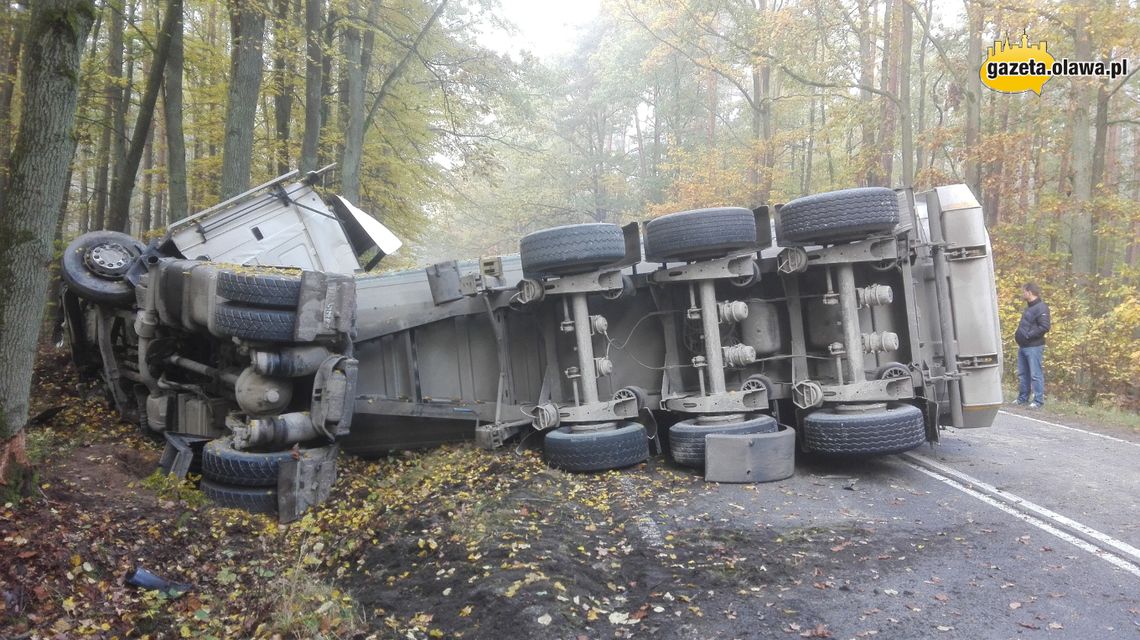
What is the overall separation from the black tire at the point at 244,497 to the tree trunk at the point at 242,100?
5509 mm

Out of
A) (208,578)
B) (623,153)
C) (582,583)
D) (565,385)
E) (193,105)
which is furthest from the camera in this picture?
(623,153)

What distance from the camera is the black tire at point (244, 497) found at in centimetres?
488

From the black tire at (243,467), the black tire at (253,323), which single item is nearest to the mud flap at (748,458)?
the black tire at (243,467)

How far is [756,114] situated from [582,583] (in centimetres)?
2021

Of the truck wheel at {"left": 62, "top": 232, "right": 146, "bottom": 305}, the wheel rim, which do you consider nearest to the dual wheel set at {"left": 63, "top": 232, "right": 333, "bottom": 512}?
the truck wheel at {"left": 62, "top": 232, "right": 146, "bottom": 305}

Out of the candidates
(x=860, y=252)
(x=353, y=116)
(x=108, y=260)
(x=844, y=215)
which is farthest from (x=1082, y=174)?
(x=108, y=260)

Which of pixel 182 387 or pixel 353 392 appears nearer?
pixel 353 392

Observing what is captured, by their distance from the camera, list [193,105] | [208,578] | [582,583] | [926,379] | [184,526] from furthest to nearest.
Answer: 1. [193,105]
2. [926,379]
3. [184,526]
4. [208,578]
5. [582,583]

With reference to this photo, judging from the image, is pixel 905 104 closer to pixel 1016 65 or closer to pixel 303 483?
pixel 1016 65

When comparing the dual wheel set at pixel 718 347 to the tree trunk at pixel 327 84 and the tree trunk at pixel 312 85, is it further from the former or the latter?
the tree trunk at pixel 327 84

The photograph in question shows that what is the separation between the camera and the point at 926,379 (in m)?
5.71

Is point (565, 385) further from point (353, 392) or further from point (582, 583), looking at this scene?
point (582, 583)

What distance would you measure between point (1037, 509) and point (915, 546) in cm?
129

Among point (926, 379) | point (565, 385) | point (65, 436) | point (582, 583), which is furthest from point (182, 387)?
point (926, 379)
